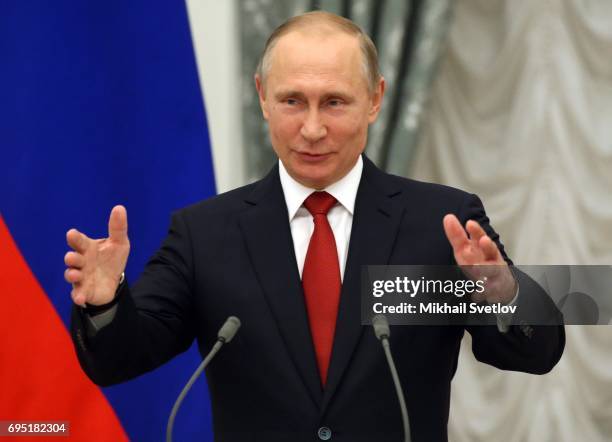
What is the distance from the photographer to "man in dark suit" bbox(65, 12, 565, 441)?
1911 mm

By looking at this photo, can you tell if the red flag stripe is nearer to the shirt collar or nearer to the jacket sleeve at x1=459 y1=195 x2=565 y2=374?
the shirt collar

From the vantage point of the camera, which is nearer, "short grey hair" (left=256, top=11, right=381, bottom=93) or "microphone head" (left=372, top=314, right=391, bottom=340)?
"microphone head" (left=372, top=314, right=391, bottom=340)

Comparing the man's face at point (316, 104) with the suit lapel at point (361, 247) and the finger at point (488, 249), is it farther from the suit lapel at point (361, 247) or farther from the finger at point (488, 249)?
the finger at point (488, 249)

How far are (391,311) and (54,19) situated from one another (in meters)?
2.00

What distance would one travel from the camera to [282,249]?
213cm

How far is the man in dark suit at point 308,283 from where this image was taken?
191cm

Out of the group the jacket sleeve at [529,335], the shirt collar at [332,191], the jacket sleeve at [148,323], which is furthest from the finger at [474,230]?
the jacket sleeve at [148,323]

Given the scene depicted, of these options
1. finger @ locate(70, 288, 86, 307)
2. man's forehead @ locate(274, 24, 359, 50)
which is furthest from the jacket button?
man's forehead @ locate(274, 24, 359, 50)

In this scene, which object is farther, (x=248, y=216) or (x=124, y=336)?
(x=248, y=216)

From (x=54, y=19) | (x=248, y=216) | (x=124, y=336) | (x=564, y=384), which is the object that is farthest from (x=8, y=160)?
(x=564, y=384)

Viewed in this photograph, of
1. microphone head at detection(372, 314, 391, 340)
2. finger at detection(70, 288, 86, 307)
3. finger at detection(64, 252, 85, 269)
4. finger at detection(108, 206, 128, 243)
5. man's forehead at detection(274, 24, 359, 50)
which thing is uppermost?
man's forehead at detection(274, 24, 359, 50)

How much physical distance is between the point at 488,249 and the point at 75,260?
0.79 metres

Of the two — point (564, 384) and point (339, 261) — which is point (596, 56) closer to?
point (564, 384)

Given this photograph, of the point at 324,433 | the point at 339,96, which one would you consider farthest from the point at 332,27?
the point at 324,433
